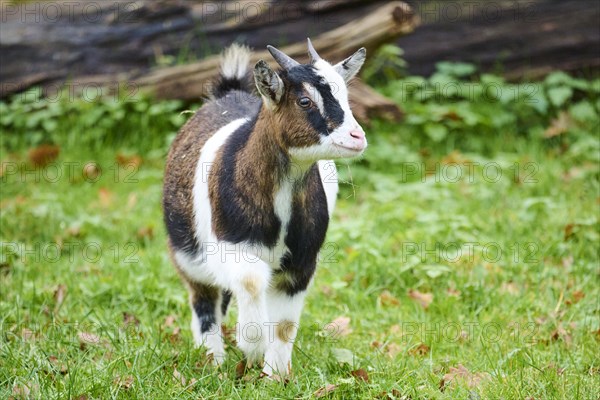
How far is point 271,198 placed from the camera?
3.84m

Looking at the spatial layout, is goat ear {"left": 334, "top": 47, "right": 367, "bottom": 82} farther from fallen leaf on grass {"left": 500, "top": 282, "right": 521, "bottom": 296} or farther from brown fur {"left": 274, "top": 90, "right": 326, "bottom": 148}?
fallen leaf on grass {"left": 500, "top": 282, "right": 521, "bottom": 296}

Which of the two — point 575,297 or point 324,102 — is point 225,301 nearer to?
point 324,102

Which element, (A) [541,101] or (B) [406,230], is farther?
(A) [541,101]

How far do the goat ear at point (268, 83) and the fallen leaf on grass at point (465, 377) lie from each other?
1.51m

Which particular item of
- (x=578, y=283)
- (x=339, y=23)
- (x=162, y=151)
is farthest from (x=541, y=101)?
(x=162, y=151)

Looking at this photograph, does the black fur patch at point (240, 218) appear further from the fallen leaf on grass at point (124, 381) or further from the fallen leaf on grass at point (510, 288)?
the fallen leaf on grass at point (510, 288)

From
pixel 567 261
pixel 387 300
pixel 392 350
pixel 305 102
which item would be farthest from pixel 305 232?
pixel 567 261

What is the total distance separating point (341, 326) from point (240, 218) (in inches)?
46.6

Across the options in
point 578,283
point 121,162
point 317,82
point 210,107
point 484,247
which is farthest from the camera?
point 121,162

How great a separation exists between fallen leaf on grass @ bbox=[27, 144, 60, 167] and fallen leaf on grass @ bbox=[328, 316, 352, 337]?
13.3ft

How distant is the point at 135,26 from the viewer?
26.9ft

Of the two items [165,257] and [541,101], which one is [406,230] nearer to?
[165,257]

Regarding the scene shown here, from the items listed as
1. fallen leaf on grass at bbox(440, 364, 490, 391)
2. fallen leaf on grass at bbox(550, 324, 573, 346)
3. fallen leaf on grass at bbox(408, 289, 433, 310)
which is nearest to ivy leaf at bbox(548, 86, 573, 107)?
fallen leaf on grass at bbox(408, 289, 433, 310)

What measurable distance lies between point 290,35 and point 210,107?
11.4ft
